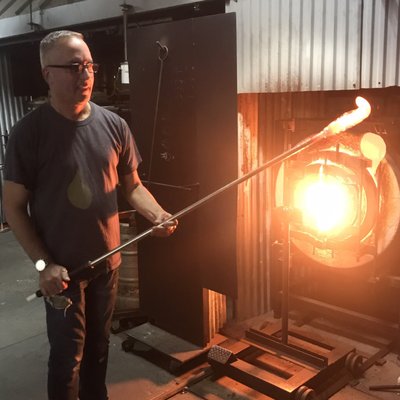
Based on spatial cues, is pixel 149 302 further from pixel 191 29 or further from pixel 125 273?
pixel 191 29

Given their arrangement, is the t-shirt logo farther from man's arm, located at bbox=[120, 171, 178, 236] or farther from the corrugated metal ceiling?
the corrugated metal ceiling

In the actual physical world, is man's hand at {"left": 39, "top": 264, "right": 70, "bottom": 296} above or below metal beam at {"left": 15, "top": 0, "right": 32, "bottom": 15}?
below

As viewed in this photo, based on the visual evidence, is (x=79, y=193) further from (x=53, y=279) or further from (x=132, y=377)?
(x=132, y=377)

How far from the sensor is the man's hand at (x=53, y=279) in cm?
232

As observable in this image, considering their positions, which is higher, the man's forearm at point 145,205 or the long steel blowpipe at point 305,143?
the long steel blowpipe at point 305,143

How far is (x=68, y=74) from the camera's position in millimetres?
2434

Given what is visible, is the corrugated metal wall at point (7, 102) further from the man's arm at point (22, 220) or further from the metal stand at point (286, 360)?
the man's arm at point (22, 220)

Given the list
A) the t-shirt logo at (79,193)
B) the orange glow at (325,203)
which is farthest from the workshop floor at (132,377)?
the t-shirt logo at (79,193)

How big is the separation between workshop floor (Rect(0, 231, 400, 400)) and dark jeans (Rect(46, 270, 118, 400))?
512 mm

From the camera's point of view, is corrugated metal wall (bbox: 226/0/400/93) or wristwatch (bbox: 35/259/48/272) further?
corrugated metal wall (bbox: 226/0/400/93)

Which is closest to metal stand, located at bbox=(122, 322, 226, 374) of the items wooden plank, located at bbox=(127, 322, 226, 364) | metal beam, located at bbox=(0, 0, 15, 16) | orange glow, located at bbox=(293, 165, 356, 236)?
wooden plank, located at bbox=(127, 322, 226, 364)

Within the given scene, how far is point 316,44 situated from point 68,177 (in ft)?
5.41

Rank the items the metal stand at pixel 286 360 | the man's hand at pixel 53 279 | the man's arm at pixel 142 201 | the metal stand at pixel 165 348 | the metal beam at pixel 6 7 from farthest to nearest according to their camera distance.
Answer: the metal beam at pixel 6 7 < the metal stand at pixel 165 348 < the metal stand at pixel 286 360 < the man's arm at pixel 142 201 < the man's hand at pixel 53 279

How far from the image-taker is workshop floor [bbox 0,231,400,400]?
3307 mm
